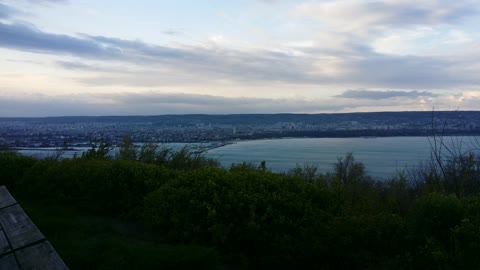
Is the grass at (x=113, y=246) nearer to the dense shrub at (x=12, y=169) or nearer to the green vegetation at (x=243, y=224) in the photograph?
the green vegetation at (x=243, y=224)

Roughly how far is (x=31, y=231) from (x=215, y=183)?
2266 millimetres

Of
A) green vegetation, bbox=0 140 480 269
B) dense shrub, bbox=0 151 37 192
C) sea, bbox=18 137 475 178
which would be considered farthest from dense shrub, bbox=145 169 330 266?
sea, bbox=18 137 475 178

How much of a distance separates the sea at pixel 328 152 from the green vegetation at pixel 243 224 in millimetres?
→ 4391

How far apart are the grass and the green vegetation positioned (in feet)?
0.04

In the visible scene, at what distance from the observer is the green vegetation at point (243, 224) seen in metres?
4.08

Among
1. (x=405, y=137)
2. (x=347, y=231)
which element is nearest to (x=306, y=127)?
(x=405, y=137)

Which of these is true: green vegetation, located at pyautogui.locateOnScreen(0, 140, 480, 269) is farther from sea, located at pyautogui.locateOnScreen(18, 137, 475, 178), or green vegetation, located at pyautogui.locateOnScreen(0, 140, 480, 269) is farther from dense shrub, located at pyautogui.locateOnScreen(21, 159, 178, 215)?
sea, located at pyautogui.locateOnScreen(18, 137, 475, 178)

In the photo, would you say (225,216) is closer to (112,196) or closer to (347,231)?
(347,231)

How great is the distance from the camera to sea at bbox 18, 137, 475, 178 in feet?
47.1

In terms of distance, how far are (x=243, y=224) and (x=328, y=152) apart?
17205mm

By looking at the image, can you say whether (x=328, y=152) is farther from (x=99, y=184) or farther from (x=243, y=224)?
(x=243, y=224)

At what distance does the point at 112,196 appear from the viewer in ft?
22.2

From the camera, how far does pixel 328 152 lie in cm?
2153

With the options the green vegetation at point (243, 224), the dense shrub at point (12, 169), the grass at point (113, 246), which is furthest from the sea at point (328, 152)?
the grass at point (113, 246)
